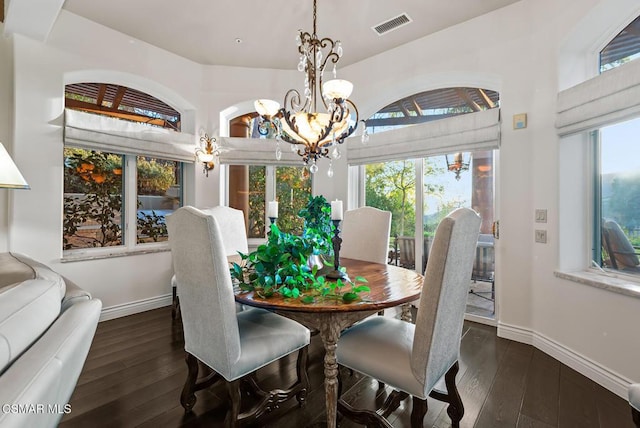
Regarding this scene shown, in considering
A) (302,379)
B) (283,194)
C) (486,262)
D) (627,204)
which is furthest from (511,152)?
(283,194)

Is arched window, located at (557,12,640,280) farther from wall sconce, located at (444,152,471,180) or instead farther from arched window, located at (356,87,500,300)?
wall sconce, located at (444,152,471,180)

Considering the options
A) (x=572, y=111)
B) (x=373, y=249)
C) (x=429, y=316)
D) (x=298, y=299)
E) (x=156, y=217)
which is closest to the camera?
(x=429, y=316)

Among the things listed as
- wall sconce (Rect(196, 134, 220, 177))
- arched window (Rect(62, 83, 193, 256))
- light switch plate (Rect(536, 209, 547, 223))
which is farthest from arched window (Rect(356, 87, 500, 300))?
arched window (Rect(62, 83, 193, 256))

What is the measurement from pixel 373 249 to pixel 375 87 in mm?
2244

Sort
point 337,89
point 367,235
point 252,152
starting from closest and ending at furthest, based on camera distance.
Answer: point 337,89 → point 367,235 → point 252,152

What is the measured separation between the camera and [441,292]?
1.28 metres

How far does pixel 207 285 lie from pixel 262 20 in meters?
2.77

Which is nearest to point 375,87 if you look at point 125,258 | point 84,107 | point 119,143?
point 119,143

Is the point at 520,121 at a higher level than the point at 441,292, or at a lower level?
higher

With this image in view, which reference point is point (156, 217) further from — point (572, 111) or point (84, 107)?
point (572, 111)

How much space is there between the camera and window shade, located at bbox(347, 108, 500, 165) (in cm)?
291

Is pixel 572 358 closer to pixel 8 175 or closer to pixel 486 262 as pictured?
pixel 486 262

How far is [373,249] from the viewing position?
266 centimetres

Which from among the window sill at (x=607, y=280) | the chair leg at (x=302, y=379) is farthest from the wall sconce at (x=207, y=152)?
the window sill at (x=607, y=280)
